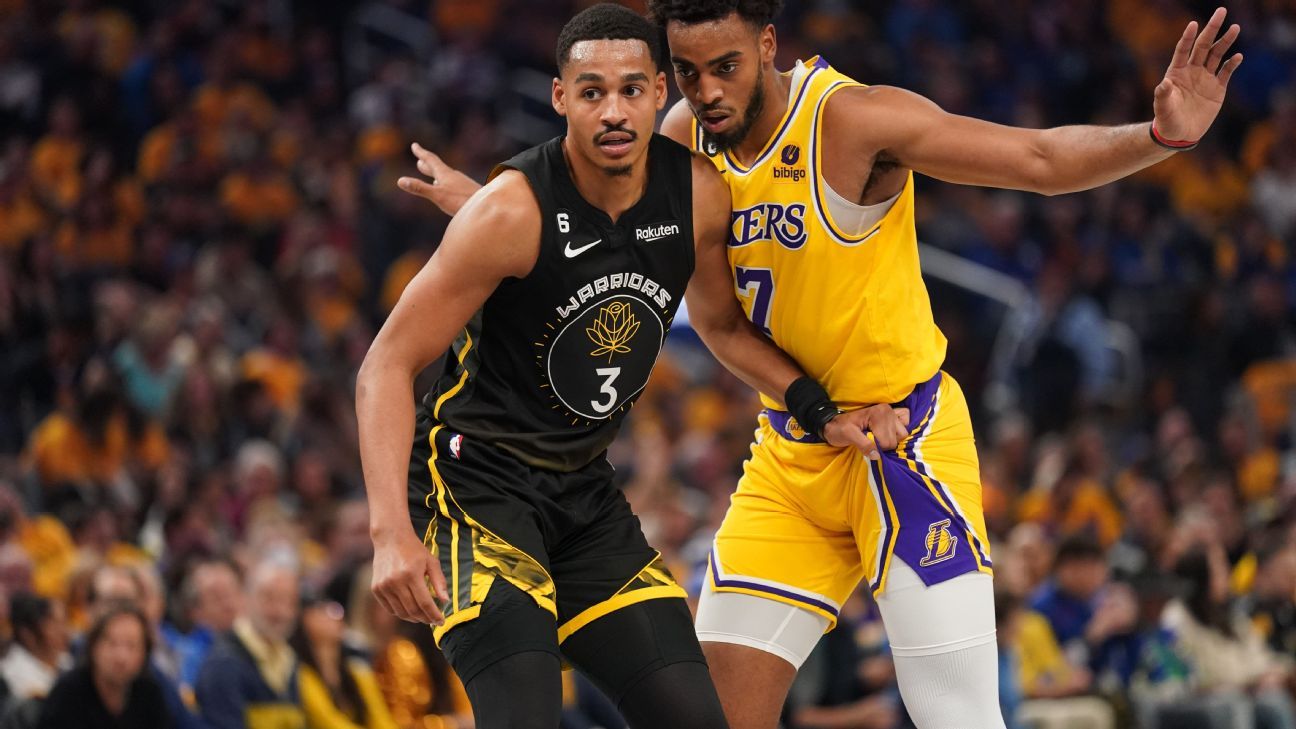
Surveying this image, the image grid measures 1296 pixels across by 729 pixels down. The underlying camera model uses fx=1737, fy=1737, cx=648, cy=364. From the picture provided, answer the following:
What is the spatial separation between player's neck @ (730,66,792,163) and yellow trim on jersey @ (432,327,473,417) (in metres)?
0.98

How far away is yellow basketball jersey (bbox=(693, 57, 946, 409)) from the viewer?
16.2ft

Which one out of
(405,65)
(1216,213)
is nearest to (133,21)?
(405,65)

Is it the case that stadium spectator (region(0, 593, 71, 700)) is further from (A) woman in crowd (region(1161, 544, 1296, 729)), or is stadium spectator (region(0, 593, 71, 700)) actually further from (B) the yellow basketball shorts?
(A) woman in crowd (region(1161, 544, 1296, 729))

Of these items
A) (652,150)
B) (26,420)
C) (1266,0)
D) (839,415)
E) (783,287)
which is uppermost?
(1266,0)

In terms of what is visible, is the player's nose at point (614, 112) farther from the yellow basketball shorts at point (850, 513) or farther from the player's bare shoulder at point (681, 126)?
the yellow basketball shorts at point (850, 513)

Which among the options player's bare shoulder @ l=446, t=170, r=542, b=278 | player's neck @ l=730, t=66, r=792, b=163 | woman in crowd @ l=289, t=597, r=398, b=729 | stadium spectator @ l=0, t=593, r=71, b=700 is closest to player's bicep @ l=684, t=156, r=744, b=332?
player's neck @ l=730, t=66, r=792, b=163

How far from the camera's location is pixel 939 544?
500 centimetres

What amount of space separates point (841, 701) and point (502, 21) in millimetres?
9683

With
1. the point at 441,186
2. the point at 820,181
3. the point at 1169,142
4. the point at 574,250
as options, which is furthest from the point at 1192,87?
the point at 441,186

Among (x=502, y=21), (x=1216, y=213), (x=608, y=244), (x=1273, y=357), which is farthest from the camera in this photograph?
(x=502, y=21)

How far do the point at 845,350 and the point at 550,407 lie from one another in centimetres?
93

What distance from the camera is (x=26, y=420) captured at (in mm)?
11695

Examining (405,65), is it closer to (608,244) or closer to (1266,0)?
(1266,0)

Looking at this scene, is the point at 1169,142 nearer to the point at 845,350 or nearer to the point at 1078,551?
the point at 845,350
